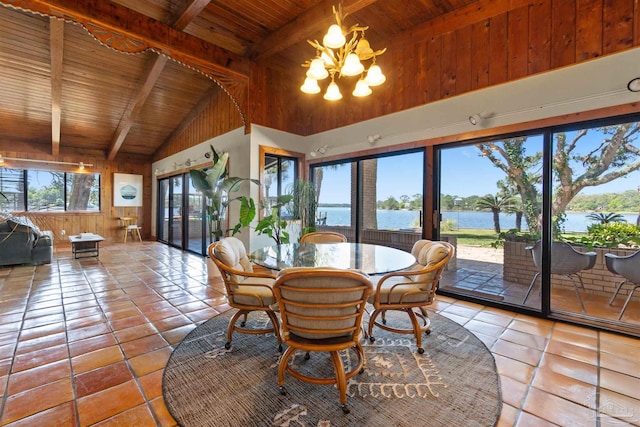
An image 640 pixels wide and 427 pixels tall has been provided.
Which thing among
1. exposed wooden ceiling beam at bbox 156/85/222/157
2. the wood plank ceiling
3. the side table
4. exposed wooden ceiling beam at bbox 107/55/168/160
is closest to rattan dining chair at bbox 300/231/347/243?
the wood plank ceiling

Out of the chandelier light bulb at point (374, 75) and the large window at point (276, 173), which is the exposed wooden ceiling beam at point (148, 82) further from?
the chandelier light bulb at point (374, 75)

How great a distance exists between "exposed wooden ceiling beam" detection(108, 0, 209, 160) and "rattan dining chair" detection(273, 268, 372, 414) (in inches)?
144

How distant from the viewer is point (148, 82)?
5.15 meters

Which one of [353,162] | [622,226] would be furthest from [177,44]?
[622,226]

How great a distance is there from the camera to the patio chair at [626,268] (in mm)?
2742

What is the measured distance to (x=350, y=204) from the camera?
507 cm

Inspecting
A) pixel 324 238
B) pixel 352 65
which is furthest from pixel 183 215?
pixel 352 65

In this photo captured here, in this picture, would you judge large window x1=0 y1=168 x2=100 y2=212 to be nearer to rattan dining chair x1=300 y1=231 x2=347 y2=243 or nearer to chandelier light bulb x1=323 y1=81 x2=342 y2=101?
rattan dining chair x1=300 y1=231 x2=347 y2=243

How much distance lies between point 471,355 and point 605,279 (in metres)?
2.11

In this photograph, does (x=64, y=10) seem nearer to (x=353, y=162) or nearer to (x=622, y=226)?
(x=353, y=162)

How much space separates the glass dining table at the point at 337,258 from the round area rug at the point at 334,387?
29.2 inches

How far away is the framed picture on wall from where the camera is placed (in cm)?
867

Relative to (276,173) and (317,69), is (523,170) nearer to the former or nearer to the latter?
(317,69)

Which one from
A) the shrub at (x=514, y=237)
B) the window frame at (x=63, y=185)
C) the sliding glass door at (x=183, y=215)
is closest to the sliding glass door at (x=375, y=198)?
the shrub at (x=514, y=237)
